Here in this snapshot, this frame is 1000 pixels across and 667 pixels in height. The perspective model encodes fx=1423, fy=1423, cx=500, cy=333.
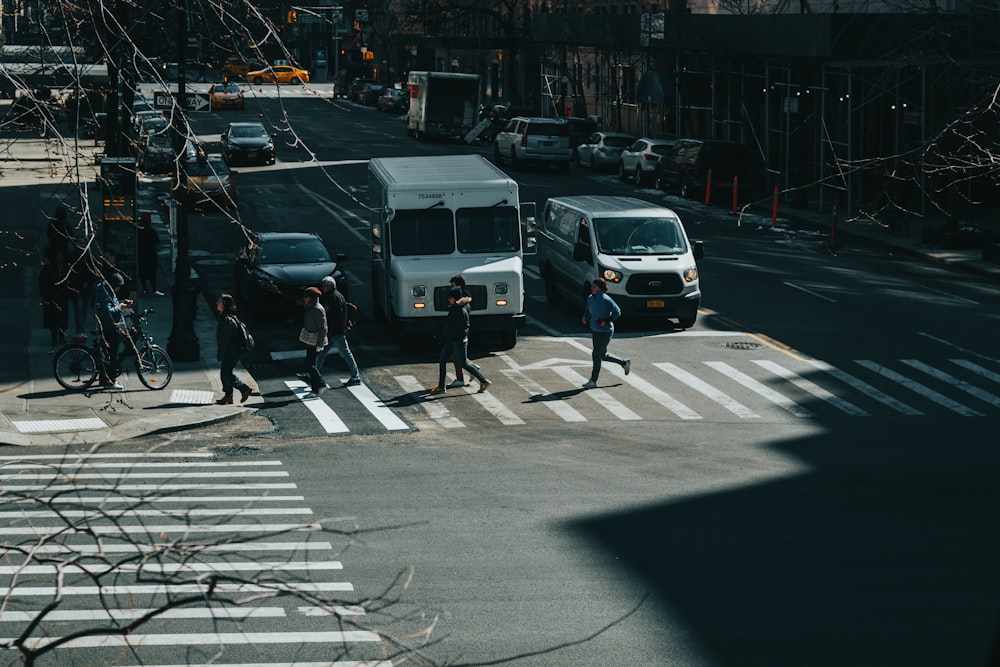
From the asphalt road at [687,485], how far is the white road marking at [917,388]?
2.6 inches

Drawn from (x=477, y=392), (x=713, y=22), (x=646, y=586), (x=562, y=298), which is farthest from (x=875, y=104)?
(x=646, y=586)

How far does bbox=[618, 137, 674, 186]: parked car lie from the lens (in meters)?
50.9

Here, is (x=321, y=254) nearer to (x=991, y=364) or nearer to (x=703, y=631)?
(x=991, y=364)

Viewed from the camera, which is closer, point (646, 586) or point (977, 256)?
point (646, 586)

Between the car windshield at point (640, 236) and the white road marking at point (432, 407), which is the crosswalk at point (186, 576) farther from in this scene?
the car windshield at point (640, 236)

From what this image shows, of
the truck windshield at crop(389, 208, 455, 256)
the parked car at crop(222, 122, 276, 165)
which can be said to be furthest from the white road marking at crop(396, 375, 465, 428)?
the parked car at crop(222, 122, 276, 165)

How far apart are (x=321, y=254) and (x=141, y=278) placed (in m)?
4.46

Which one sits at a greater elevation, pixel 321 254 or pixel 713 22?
pixel 713 22

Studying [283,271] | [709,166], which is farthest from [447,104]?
[283,271]

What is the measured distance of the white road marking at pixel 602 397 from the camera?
20.0 m

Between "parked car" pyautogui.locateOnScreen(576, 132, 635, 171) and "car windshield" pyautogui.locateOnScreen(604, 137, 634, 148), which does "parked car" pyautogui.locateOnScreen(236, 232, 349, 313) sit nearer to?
"parked car" pyautogui.locateOnScreen(576, 132, 635, 171)

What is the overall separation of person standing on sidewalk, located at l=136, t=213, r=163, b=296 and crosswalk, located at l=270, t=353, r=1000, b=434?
7.72m

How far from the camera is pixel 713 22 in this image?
52.0m

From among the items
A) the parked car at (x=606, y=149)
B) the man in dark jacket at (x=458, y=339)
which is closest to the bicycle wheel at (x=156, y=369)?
the man in dark jacket at (x=458, y=339)
